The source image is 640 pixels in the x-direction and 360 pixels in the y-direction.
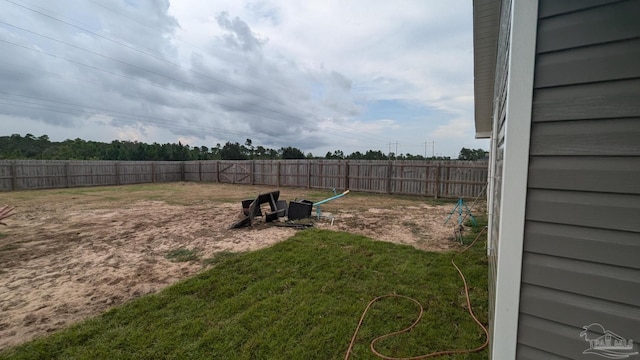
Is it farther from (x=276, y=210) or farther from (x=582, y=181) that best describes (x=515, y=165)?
(x=276, y=210)

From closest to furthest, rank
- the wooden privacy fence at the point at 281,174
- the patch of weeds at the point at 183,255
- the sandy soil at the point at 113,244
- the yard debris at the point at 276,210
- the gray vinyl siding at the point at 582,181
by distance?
1. the gray vinyl siding at the point at 582,181
2. the sandy soil at the point at 113,244
3. the patch of weeds at the point at 183,255
4. the yard debris at the point at 276,210
5. the wooden privacy fence at the point at 281,174

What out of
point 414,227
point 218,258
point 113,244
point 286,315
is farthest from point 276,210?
point 286,315

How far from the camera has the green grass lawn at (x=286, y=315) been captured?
6.64ft

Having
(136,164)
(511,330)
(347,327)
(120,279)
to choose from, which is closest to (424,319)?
(347,327)

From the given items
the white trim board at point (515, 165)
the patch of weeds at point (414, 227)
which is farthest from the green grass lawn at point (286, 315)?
the patch of weeds at point (414, 227)

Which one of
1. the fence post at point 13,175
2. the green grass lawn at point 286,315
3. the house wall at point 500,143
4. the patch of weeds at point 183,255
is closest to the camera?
the house wall at point 500,143

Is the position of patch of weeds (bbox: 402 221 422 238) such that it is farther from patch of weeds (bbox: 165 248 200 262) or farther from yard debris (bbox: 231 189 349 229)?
patch of weeds (bbox: 165 248 200 262)

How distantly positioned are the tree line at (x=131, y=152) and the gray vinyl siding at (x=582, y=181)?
23082 millimetres

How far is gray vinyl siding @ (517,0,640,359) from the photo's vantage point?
90 cm

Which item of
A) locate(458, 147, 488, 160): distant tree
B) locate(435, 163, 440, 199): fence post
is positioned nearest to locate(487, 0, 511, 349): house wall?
locate(435, 163, 440, 199): fence post

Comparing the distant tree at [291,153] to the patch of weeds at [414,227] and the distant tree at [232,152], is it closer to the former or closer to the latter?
the distant tree at [232,152]

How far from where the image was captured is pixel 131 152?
31125 mm

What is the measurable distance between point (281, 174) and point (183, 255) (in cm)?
1141

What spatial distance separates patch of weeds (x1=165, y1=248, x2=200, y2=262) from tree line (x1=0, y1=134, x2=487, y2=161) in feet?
71.6
